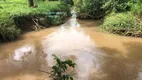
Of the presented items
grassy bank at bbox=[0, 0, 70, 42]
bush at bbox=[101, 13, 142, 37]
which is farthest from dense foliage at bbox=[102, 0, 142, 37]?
grassy bank at bbox=[0, 0, 70, 42]

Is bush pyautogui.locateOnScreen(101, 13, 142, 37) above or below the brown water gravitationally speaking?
above

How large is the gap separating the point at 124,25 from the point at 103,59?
13.8ft

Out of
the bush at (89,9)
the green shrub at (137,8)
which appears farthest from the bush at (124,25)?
the bush at (89,9)

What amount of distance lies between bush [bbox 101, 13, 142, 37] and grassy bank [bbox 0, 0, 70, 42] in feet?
13.3

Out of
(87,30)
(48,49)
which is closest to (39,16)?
(87,30)

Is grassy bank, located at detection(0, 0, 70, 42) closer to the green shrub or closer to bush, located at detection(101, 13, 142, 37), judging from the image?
bush, located at detection(101, 13, 142, 37)

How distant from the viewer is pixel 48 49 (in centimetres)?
1170

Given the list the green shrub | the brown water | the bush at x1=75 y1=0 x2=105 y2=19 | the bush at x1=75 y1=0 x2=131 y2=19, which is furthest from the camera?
the bush at x1=75 y1=0 x2=105 y2=19

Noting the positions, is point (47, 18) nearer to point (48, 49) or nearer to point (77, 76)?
point (48, 49)

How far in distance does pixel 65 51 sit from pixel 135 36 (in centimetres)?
443

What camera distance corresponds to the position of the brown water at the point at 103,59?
874 centimetres

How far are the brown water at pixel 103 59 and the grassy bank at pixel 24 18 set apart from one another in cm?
57

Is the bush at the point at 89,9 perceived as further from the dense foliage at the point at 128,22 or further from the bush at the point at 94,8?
the dense foliage at the point at 128,22

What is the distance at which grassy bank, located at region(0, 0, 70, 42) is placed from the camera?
12.9 m
